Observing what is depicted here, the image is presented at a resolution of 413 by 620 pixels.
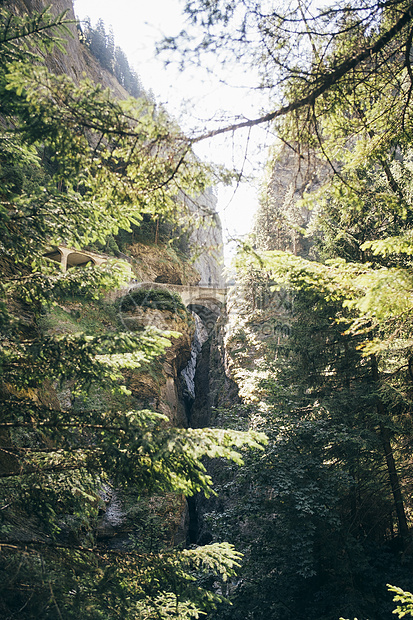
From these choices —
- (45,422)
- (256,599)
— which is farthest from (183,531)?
(45,422)

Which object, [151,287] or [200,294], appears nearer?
[151,287]

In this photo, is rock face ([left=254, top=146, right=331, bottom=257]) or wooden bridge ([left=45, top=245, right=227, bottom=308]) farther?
wooden bridge ([left=45, top=245, right=227, bottom=308])

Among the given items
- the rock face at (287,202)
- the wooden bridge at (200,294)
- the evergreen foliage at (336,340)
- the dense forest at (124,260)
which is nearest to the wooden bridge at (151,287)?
the wooden bridge at (200,294)

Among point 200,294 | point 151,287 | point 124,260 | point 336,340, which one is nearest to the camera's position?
point 124,260

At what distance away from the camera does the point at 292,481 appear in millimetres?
8008

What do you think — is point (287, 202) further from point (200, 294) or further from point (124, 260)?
point (200, 294)

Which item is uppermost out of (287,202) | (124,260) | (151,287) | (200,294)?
(200,294)

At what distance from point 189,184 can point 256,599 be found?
28.7 feet

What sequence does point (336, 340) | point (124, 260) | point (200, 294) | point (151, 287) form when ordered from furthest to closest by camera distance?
point (200, 294) → point (151, 287) → point (336, 340) → point (124, 260)

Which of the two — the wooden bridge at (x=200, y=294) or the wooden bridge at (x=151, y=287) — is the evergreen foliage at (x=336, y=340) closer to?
the wooden bridge at (x=151, y=287)

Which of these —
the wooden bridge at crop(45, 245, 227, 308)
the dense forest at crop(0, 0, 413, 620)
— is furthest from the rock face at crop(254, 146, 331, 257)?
the wooden bridge at crop(45, 245, 227, 308)

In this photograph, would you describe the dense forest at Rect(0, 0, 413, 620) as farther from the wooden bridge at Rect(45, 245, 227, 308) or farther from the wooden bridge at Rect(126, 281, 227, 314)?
the wooden bridge at Rect(126, 281, 227, 314)

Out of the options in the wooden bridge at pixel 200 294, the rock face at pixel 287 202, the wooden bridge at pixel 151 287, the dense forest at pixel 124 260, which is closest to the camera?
the dense forest at pixel 124 260

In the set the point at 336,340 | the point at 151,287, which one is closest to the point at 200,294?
the point at 151,287
